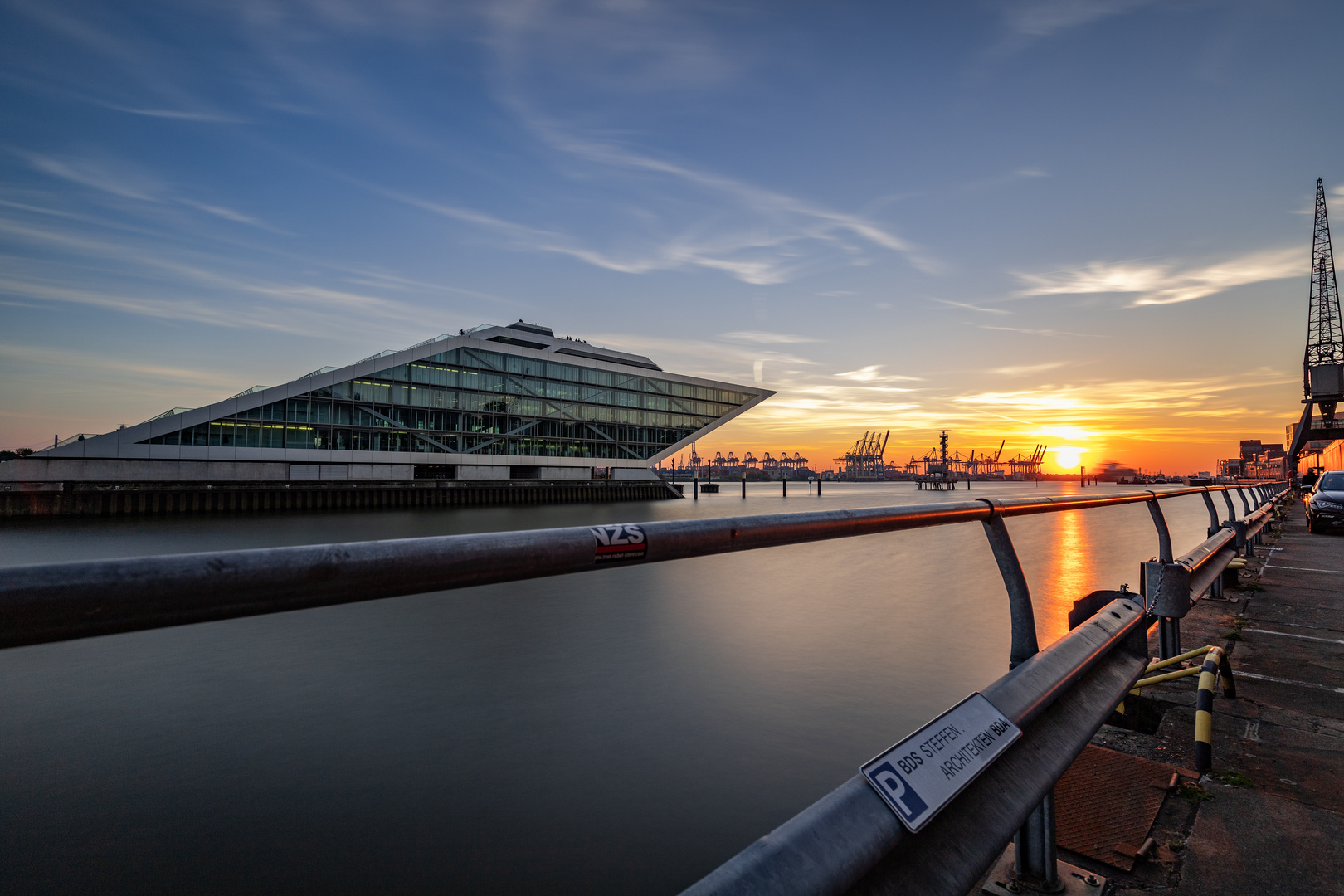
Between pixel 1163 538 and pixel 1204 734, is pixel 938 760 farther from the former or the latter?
pixel 1163 538

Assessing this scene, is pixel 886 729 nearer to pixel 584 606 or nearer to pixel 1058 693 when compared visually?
pixel 1058 693

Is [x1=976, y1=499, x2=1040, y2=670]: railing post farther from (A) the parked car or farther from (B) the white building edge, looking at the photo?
(B) the white building edge

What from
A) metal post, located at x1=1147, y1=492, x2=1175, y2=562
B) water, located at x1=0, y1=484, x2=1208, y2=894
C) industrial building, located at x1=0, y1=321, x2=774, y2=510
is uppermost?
industrial building, located at x1=0, y1=321, x2=774, y2=510

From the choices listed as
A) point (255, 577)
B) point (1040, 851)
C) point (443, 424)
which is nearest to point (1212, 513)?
point (1040, 851)

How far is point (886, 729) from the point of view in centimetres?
746

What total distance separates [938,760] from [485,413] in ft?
218

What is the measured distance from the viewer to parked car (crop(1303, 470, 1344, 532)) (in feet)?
43.9

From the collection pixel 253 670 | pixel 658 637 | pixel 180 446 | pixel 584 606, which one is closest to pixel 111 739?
pixel 253 670

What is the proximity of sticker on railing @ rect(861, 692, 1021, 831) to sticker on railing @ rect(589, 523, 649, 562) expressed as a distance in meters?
0.60

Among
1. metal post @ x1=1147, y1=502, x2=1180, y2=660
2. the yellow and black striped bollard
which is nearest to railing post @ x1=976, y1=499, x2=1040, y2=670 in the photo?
the yellow and black striped bollard

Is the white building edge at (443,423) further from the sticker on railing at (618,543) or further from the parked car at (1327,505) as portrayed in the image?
the sticker on railing at (618,543)

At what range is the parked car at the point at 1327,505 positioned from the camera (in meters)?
13.4

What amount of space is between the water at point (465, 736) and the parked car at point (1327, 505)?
213 inches

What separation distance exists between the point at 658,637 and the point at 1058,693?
10650mm
